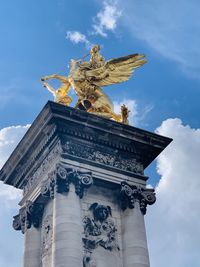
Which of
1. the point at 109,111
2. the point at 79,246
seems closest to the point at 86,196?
the point at 79,246

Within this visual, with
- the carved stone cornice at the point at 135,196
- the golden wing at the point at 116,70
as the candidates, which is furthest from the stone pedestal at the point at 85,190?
the golden wing at the point at 116,70

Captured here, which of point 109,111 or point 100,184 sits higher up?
point 109,111

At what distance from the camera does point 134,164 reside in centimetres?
2409

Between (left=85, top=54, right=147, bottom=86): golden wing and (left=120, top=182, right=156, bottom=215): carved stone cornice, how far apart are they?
5.19m

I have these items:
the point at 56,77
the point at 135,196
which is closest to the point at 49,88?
the point at 56,77

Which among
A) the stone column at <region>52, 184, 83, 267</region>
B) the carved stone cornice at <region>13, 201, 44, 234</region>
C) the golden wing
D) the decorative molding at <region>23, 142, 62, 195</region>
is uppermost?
the golden wing

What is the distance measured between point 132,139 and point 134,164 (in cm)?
100

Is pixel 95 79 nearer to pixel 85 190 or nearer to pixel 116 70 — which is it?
pixel 116 70

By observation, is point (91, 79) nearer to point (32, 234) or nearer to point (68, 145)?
point (68, 145)

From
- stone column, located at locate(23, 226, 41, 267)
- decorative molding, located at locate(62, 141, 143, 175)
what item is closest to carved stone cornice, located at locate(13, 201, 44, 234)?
stone column, located at locate(23, 226, 41, 267)

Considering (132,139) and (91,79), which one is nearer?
(132,139)

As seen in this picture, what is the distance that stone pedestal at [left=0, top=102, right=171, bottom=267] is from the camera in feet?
70.0

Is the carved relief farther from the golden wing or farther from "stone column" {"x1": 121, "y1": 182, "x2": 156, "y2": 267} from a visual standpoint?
the golden wing

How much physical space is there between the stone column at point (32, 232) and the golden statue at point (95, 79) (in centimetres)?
434
